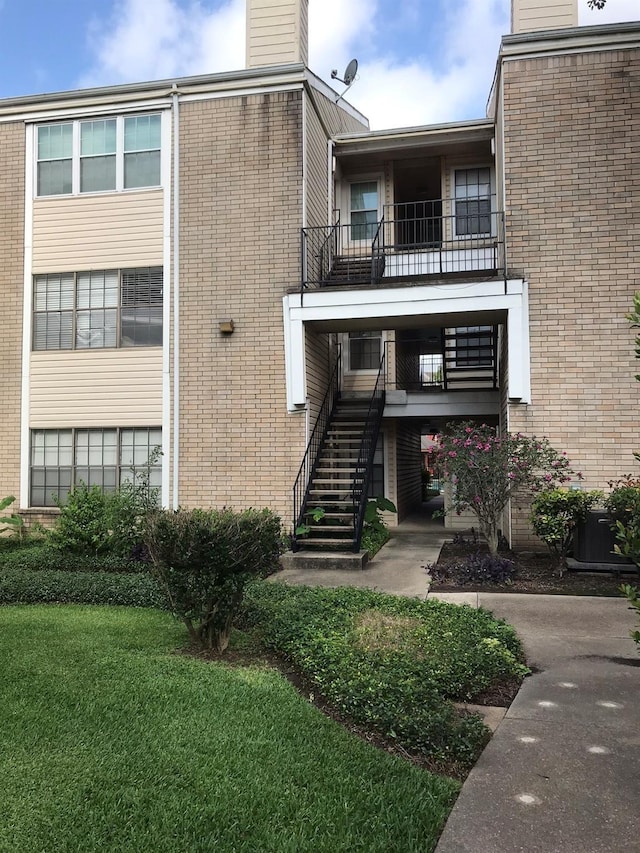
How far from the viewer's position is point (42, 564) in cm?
920

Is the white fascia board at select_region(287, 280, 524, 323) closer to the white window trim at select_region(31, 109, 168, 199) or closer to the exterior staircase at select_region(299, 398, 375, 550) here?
the exterior staircase at select_region(299, 398, 375, 550)

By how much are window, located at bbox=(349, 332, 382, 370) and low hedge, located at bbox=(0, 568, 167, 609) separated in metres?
7.77

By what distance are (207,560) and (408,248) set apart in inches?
412

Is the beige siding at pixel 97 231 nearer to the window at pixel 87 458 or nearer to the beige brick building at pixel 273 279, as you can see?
the beige brick building at pixel 273 279

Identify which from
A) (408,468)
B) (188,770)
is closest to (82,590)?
(188,770)

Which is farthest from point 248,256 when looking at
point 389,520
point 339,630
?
point 339,630

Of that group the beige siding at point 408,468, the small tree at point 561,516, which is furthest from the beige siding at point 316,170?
the small tree at point 561,516

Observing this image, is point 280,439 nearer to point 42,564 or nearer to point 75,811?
point 42,564

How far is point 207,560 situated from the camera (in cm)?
491

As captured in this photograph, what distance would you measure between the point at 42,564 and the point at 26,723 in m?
5.84

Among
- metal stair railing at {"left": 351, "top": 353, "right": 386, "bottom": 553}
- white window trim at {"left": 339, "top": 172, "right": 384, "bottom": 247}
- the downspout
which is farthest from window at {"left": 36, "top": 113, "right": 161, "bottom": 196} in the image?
metal stair railing at {"left": 351, "top": 353, "right": 386, "bottom": 553}

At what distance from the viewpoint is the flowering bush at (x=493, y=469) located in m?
8.79

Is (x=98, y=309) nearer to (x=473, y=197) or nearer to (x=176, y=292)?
(x=176, y=292)

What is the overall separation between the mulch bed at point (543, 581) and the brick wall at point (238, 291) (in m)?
3.70
